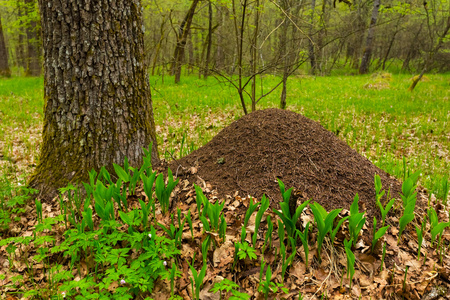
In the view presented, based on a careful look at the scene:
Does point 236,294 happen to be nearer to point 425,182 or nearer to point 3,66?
point 425,182

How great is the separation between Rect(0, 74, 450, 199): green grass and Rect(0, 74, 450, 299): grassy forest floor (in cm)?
2

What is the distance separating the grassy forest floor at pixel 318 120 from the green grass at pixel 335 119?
0.02 meters

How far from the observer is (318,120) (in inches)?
266

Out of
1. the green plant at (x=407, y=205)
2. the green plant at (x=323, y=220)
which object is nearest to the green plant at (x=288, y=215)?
the green plant at (x=323, y=220)

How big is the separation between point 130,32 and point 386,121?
6313mm

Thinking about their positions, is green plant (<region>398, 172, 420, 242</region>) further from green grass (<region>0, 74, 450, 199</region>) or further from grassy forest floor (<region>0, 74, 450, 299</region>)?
green grass (<region>0, 74, 450, 199</region>)

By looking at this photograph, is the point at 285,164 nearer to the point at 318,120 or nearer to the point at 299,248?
the point at 299,248

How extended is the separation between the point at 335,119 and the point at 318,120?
0.47 metres

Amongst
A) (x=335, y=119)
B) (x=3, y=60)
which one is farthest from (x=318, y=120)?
(x=3, y=60)

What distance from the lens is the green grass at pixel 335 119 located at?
16.5 ft

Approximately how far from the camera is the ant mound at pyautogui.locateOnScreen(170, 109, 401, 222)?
277cm

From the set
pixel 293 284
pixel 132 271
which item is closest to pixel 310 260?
pixel 293 284

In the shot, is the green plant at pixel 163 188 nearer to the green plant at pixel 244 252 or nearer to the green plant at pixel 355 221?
the green plant at pixel 244 252

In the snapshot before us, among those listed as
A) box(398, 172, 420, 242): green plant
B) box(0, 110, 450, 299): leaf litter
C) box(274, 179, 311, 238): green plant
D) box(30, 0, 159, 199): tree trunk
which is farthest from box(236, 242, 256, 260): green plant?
box(30, 0, 159, 199): tree trunk
